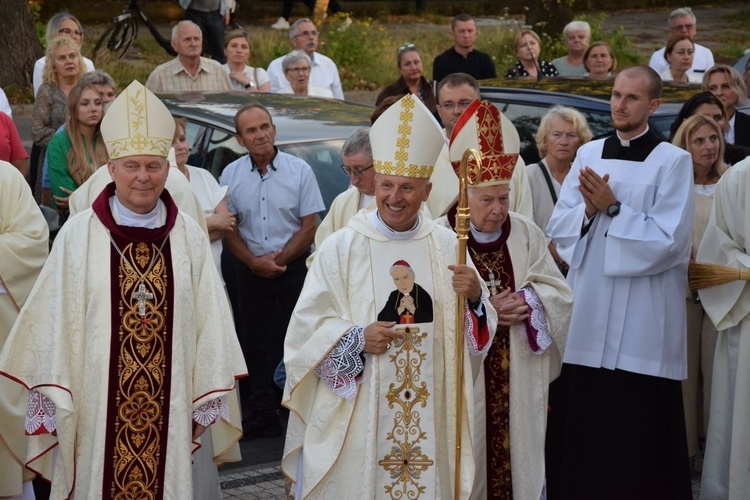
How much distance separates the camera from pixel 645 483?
7039 mm

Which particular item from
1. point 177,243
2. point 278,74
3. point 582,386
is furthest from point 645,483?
point 278,74

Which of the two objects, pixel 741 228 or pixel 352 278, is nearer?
pixel 352 278

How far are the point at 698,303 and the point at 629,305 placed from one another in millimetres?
1298

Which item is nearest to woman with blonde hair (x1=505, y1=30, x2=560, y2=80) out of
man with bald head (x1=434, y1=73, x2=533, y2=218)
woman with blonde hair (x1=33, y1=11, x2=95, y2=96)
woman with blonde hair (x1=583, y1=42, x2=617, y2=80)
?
woman with blonde hair (x1=583, y1=42, x2=617, y2=80)

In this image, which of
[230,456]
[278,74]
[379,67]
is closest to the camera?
[230,456]

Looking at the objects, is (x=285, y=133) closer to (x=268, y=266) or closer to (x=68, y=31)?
(x=268, y=266)

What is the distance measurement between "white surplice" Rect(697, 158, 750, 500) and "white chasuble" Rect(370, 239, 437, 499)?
2226mm

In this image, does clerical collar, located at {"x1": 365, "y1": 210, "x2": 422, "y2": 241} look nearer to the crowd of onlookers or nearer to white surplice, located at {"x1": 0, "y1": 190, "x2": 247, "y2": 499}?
white surplice, located at {"x1": 0, "y1": 190, "x2": 247, "y2": 499}

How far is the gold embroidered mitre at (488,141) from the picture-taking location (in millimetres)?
6047

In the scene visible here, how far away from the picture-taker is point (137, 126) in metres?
5.84

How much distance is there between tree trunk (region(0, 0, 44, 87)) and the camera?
16.3 meters

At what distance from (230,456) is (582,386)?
1.96 m

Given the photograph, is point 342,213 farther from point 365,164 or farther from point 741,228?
point 741,228

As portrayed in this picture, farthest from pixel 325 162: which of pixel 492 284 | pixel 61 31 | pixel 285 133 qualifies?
pixel 492 284
